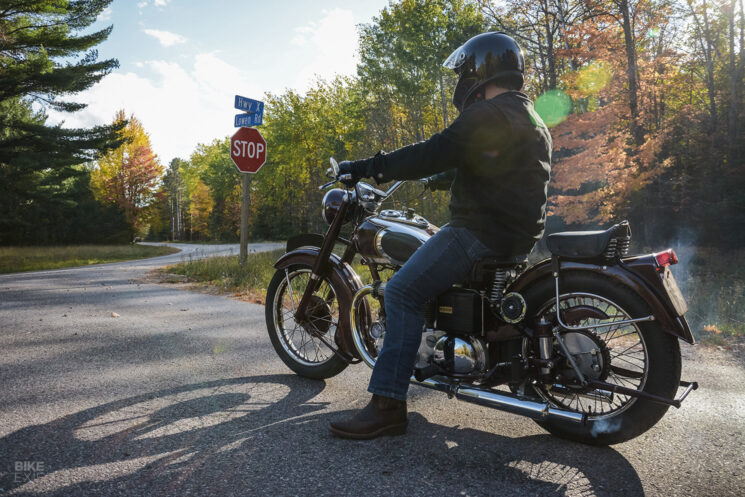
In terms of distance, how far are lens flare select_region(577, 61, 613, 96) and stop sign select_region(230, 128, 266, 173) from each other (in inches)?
359

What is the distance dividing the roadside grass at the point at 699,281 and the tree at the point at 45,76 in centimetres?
869

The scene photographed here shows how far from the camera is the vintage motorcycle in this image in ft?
7.38

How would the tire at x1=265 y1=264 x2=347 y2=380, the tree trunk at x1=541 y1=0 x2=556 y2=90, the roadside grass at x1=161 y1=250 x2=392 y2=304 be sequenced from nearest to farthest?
the tire at x1=265 y1=264 x2=347 y2=380 → the roadside grass at x1=161 y1=250 x2=392 y2=304 → the tree trunk at x1=541 y1=0 x2=556 y2=90

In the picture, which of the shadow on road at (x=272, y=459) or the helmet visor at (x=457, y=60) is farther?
the helmet visor at (x=457, y=60)

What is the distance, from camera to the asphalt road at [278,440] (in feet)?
6.72

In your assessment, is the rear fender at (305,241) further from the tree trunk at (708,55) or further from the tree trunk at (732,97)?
the tree trunk at (708,55)

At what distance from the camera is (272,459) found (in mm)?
2270

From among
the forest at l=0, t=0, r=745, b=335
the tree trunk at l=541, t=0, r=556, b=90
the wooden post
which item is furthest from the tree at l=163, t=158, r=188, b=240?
the wooden post

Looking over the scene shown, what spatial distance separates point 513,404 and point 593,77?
45.3 ft

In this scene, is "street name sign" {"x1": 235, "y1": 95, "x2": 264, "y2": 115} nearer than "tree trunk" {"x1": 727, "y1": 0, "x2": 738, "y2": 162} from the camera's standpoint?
Yes

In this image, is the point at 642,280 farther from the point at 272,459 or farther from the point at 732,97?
the point at 732,97

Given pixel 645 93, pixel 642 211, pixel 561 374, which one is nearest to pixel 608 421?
pixel 561 374

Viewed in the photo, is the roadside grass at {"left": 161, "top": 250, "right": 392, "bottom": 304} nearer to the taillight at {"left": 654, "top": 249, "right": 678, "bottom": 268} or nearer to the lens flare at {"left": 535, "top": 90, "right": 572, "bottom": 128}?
the taillight at {"left": 654, "top": 249, "right": 678, "bottom": 268}

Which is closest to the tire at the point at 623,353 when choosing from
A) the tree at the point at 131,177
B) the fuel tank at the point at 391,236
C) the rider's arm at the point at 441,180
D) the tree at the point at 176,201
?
the fuel tank at the point at 391,236
